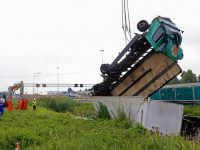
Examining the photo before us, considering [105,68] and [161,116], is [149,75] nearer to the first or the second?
[105,68]

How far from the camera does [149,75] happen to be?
Result: 1017 cm

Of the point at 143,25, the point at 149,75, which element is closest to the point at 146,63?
the point at 149,75

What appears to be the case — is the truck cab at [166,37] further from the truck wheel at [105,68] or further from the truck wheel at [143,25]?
the truck wheel at [105,68]

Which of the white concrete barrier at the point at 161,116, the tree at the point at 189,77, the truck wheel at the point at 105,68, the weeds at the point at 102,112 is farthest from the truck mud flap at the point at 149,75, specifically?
the tree at the point at 189,77

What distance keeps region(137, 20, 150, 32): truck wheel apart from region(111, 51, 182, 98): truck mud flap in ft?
4.01

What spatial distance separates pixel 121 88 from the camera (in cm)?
1149

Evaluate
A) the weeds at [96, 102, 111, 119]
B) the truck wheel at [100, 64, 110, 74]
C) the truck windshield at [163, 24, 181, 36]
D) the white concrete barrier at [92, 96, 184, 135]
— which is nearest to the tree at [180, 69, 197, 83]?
the truck wheel at [100, 64, 110, 74]

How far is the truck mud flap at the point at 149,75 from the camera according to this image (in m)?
9.38

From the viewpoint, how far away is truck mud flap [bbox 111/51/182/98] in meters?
9.38

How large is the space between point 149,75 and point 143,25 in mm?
2501

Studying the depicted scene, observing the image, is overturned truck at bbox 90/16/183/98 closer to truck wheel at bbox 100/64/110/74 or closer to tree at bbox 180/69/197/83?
truck wheel at bbox 100/64/110/74

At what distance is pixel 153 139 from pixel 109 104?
4.63 metres

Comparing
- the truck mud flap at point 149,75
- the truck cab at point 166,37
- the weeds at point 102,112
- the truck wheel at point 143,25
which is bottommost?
the weeds at point 102,112

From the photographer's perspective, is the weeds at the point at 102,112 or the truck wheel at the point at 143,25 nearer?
the truck wheel at the point at 143,25
